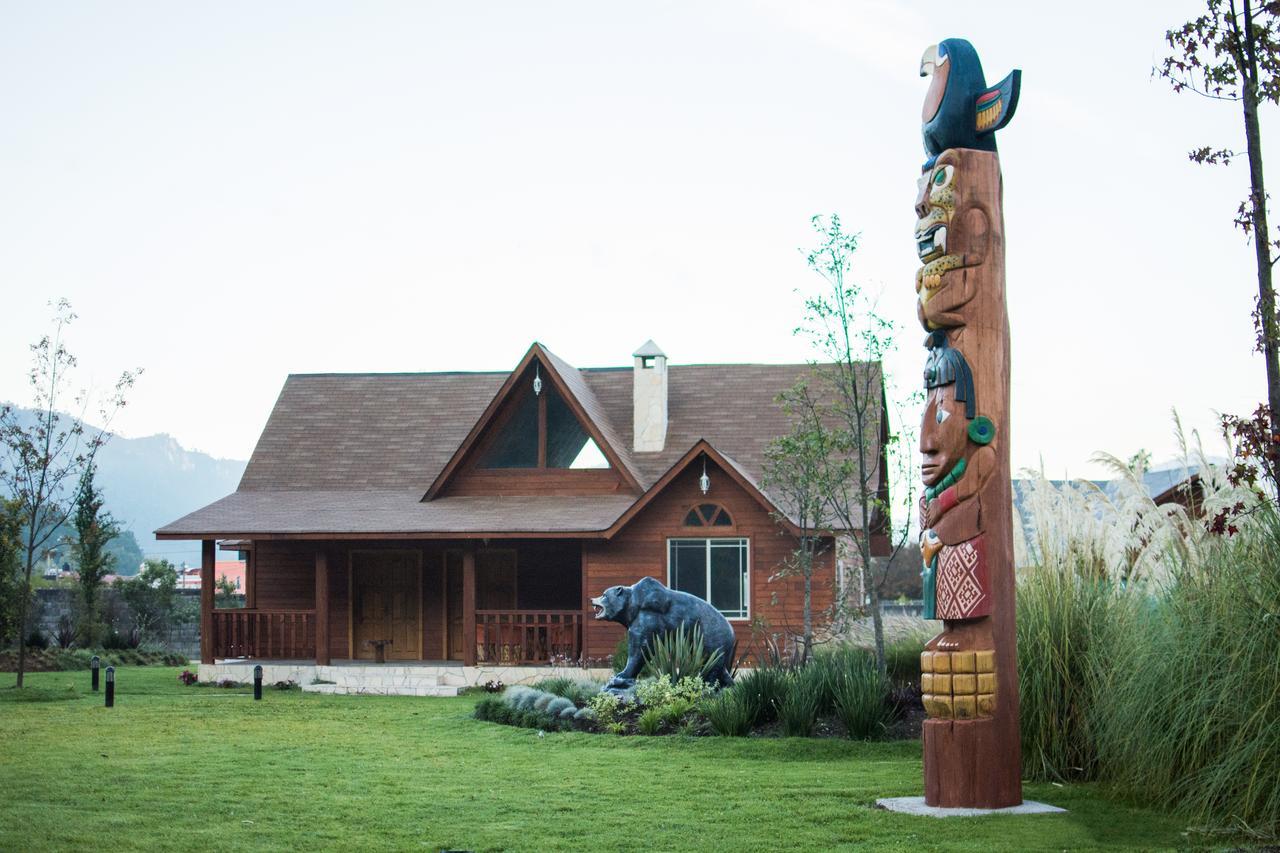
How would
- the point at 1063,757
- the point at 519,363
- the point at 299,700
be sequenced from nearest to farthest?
the point at 1063,757 < the point at 299,700 < the point at 519,363

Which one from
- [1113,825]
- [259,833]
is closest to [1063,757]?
[1113,825]

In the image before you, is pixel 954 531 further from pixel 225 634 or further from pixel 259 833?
pixel 225 634

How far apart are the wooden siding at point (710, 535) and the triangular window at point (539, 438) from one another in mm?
2084

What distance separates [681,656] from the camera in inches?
636

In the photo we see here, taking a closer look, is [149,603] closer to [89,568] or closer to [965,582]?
[89,568]

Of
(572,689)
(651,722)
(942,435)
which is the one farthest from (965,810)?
(572,689)

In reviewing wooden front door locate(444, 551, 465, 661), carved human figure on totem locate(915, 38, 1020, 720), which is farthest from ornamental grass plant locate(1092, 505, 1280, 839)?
wooden front door locate(444, 551, 465, 661)

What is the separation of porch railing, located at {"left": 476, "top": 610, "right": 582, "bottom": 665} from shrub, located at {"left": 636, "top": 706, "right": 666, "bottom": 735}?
26.9 feet

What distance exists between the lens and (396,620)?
25656mm

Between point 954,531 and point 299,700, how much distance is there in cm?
1327

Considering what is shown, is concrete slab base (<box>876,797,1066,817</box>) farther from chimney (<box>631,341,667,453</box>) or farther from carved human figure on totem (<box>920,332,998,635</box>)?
chimney (<box>631,341,667,453</box>)

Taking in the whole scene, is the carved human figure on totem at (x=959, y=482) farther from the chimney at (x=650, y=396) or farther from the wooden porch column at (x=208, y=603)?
the wooden porch column at (x=208, y=603)

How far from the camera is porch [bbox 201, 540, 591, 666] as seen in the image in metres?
24.9

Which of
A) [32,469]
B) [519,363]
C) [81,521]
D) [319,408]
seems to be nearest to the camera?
[32,469]
